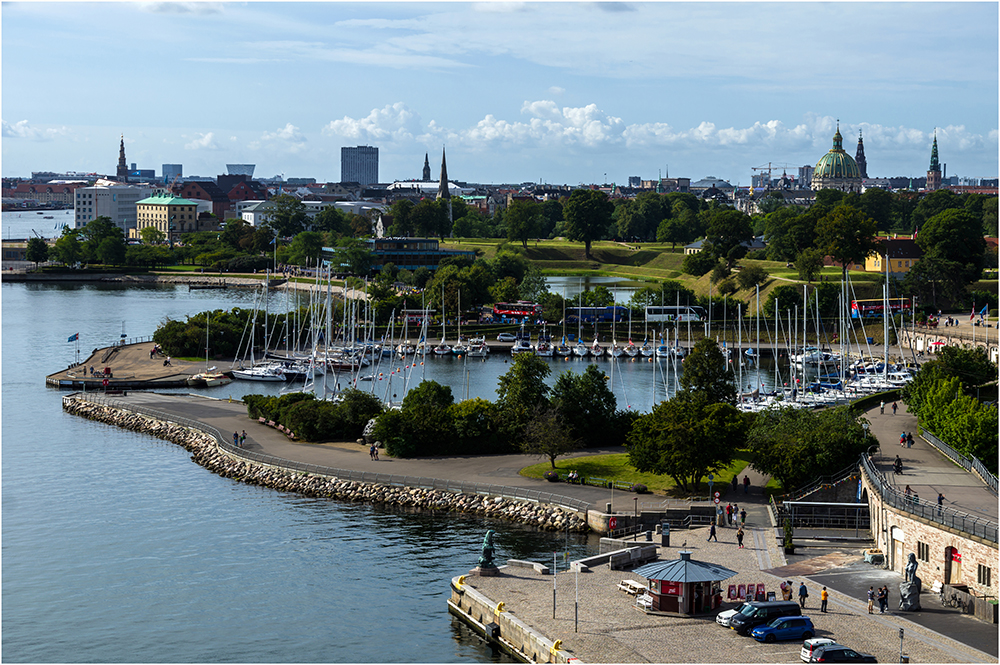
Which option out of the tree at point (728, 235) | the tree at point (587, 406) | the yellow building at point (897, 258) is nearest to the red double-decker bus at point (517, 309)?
the tree at point (728, 235)

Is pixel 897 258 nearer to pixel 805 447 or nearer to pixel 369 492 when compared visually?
pixel 805 447

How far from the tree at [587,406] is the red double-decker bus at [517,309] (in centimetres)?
5902

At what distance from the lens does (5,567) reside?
139ft

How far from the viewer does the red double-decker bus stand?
116500 mm

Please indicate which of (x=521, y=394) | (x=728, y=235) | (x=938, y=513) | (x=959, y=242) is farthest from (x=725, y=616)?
(x=728, y=235)

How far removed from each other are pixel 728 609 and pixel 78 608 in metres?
21.1

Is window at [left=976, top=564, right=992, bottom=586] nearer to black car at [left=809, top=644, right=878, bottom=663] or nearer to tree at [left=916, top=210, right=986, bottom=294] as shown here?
black car at [left=809, top=644, right=878, bottom=663]

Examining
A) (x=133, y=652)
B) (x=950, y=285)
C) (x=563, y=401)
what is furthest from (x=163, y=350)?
(x=950, y=285)

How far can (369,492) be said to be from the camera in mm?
50500

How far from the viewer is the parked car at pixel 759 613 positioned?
31906 millimetres

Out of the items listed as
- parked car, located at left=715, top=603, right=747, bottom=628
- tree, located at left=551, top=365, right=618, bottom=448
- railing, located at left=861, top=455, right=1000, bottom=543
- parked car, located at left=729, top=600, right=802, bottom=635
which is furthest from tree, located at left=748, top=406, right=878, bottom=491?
parked car, located at left=715, top=603, right=747, bottom=628

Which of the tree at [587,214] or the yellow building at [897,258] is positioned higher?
the tree at [587,214]

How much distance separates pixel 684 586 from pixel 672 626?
1386 millimetres

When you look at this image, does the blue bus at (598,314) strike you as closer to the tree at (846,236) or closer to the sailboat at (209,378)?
the tree at (846,236)
